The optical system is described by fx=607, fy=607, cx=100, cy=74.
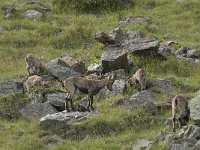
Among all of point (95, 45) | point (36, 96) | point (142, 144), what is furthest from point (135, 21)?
point (142, 144)

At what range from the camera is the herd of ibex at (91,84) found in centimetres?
1806

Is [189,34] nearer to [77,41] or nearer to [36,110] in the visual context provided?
[77,41]

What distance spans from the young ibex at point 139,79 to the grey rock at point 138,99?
46 cm

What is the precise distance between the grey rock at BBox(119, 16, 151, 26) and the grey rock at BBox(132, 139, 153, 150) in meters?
14.1

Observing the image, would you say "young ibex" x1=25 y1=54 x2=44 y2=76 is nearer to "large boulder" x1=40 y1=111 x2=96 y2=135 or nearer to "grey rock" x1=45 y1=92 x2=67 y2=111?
"grey rock" x1=45 y1=92 x2=67 y2=111

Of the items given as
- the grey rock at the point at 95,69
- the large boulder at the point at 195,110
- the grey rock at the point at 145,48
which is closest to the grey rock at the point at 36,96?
the grey rock at the point at 95,69

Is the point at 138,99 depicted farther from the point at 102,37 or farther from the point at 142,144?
the point at 102,37

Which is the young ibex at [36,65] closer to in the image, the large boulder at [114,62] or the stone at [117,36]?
the large boulder at [114,62]

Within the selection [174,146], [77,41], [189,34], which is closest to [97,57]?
[77,41]

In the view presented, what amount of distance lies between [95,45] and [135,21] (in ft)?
12.0

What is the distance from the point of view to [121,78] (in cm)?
2344

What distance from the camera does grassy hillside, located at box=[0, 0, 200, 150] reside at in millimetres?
18609

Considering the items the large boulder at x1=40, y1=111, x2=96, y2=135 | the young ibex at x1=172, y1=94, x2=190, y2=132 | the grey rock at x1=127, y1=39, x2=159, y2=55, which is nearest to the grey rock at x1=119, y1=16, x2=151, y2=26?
the grey rock at x1=127, y1=39, x2=159, y2=55

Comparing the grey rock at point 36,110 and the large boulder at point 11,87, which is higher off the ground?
the large boulder at point 11,87
